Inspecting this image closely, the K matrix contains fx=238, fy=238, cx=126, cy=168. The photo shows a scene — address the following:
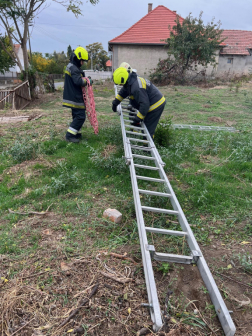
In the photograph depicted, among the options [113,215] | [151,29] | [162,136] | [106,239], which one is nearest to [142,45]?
[151,29]

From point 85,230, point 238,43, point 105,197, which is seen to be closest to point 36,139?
point 105,197

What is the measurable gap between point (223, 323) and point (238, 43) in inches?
A: 1195

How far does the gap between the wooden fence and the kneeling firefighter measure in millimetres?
8380

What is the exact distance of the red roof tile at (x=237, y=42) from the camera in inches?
969

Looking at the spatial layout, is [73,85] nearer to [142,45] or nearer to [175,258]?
[175,258]

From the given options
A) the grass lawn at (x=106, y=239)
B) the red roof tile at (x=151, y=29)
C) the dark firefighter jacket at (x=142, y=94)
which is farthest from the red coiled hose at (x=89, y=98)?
the red roof tile at (x=151, y=29)

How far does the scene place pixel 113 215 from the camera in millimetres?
3121

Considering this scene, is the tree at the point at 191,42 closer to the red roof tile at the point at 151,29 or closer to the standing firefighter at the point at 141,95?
the red roof tile at the point at 151,29

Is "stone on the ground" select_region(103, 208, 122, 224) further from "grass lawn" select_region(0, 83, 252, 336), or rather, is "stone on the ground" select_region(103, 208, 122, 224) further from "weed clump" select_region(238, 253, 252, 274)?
"weed clump" select_region(238, 253, 252, 274)

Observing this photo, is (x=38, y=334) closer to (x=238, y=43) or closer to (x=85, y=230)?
(x=85, y=230)

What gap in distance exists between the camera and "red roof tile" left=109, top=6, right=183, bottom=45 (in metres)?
22.5

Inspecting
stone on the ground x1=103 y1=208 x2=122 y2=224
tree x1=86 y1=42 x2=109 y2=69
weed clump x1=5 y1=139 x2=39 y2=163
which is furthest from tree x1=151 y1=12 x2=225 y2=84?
tree x1=86 y1=42 x2=109 y2=69

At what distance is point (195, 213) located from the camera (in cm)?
344

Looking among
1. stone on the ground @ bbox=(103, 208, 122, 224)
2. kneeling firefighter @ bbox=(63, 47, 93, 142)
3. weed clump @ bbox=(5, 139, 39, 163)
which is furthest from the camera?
kneeling firefighter @ bbox=(63, 47, 93, 142)
